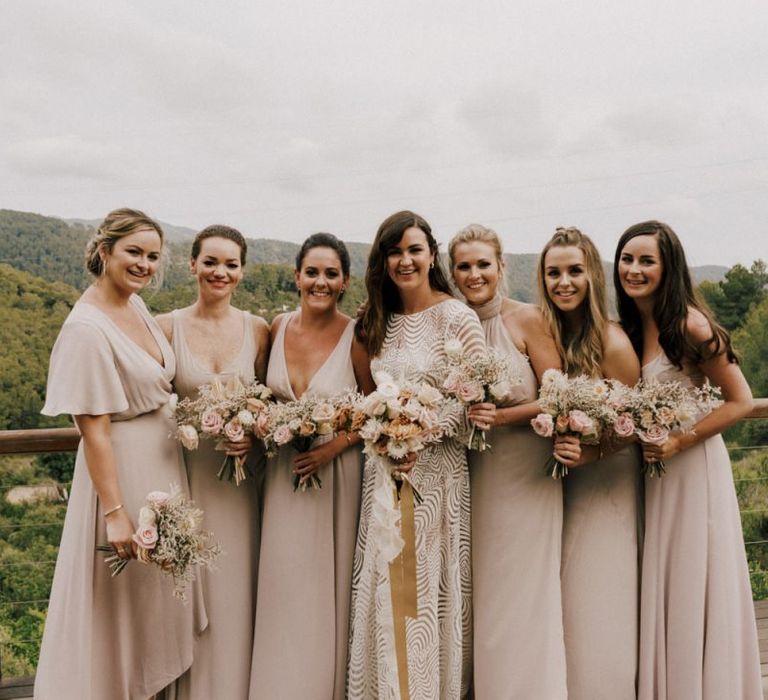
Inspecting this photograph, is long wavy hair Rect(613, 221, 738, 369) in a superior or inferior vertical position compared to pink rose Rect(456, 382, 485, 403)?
superior

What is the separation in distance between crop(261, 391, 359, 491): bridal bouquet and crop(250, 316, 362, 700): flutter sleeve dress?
21 centimetres

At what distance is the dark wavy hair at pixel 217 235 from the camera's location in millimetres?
3908

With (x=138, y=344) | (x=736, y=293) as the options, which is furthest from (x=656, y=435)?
(x=736, y=293)

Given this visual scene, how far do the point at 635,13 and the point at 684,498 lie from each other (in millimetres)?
45879

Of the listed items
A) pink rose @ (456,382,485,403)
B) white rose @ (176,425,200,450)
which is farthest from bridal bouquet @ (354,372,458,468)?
white rose @ (176,425,200,450)

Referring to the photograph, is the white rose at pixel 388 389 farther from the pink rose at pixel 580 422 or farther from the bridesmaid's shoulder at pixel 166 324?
the bridesmaid's shoulder at pixel 166 324

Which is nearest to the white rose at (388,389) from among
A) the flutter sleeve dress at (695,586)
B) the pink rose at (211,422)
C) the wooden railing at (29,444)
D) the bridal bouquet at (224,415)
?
the bridal bouquet at (224,415)

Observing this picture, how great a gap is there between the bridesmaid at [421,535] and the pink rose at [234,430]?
74 cm

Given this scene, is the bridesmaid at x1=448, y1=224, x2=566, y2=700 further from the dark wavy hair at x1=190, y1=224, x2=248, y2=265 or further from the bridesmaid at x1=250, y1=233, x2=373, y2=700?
the dark wavy hair at x1=190, y1=224, x2=248, y2=265

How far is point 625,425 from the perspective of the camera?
3463mm

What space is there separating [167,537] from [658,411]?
92.9 inches

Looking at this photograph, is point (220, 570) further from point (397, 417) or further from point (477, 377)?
point (477, 377)

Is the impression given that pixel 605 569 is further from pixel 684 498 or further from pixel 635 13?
pixel 635 13

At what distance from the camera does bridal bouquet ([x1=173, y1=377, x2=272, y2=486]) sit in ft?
11.6
